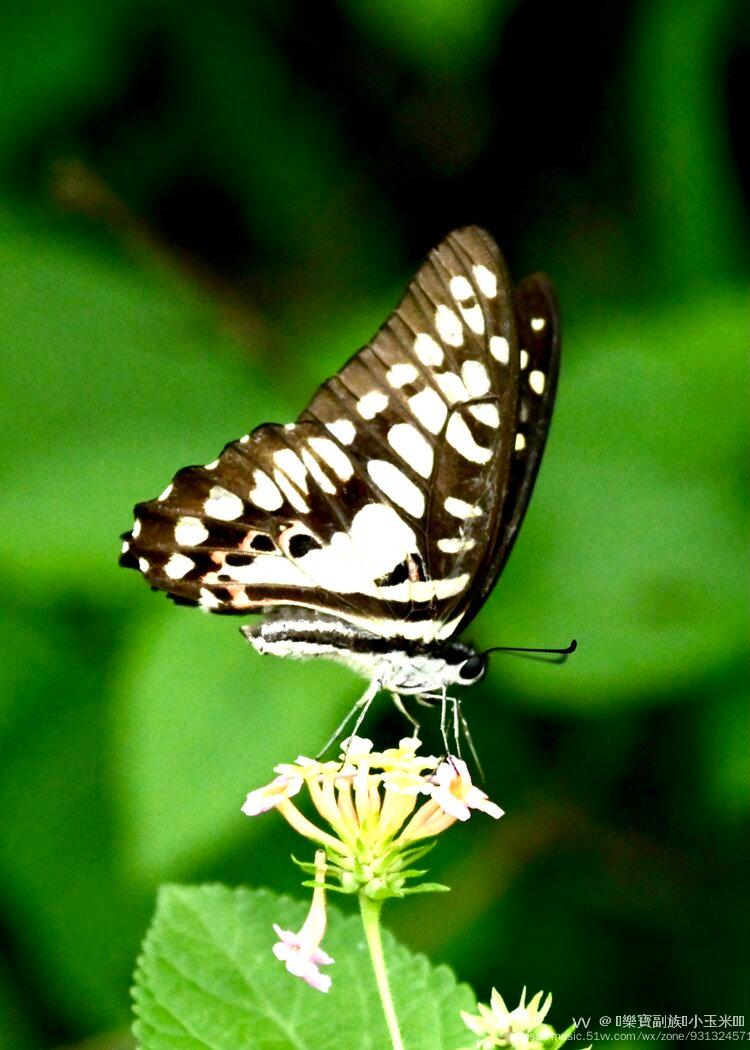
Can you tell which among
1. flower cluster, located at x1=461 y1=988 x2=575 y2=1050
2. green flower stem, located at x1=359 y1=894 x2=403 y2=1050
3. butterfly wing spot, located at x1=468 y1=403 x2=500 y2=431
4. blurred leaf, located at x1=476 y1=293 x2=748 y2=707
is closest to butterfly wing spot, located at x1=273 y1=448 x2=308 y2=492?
butterfly wing spot, located at x1=468 y1=403 x2=500 y2=431

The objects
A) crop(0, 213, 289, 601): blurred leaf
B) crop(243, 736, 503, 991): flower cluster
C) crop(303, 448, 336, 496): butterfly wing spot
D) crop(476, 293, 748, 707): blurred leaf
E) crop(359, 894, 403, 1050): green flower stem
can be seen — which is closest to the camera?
crop(359, 894, 403, 1050): green flower stem

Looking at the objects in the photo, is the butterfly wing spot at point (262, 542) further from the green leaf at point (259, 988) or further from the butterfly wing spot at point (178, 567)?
the green leaf at point (259, 988)

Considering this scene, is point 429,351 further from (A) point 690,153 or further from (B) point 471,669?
(A) point 690,153

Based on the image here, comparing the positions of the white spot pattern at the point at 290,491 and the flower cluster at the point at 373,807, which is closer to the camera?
the flower cluster at the point at 373,807

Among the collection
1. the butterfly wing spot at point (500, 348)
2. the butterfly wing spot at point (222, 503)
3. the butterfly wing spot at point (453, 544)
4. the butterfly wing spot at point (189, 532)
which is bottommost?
the butterfly wing spot at point (453, 544)

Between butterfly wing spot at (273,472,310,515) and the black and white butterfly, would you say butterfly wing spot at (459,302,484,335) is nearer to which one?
the black and white butterfly

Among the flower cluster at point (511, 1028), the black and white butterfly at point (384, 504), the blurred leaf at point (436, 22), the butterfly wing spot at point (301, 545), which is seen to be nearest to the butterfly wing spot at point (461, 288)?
the black and white butterfly at point (384, 504)

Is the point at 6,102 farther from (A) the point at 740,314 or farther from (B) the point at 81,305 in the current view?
(A) the point at 740,314
